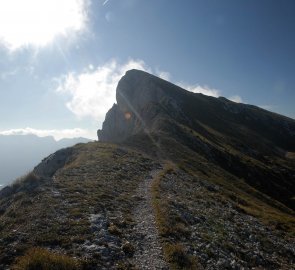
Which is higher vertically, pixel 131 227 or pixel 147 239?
pixel 131 227

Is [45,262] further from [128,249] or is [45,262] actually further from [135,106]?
[135,106]

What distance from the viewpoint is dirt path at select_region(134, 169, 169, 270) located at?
19.3 meters

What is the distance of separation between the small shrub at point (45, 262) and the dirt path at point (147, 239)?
383 cm

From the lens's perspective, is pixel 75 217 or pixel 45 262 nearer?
pixel 45 262

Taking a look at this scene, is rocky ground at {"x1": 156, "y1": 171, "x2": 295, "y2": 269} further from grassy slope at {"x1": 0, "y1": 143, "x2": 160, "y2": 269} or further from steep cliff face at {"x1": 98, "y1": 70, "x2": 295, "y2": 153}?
steep cliff face at {"x1": 98, "y1": 70, "x2": 295, "y2": 153}

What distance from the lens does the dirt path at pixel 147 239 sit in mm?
19281

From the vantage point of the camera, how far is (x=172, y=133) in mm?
98875

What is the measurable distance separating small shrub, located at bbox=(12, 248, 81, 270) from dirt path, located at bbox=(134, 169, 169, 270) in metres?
3.83

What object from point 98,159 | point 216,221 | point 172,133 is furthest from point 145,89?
point 216,221

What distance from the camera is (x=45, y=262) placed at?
16969mm

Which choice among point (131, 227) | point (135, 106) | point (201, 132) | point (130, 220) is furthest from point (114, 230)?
point (135, 106)

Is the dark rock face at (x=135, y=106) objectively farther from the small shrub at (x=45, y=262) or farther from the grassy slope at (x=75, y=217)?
the small shrub at (x=45, y=262)

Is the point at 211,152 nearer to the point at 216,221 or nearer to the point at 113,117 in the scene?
the point at 216,221

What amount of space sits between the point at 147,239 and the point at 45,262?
8.07 m
